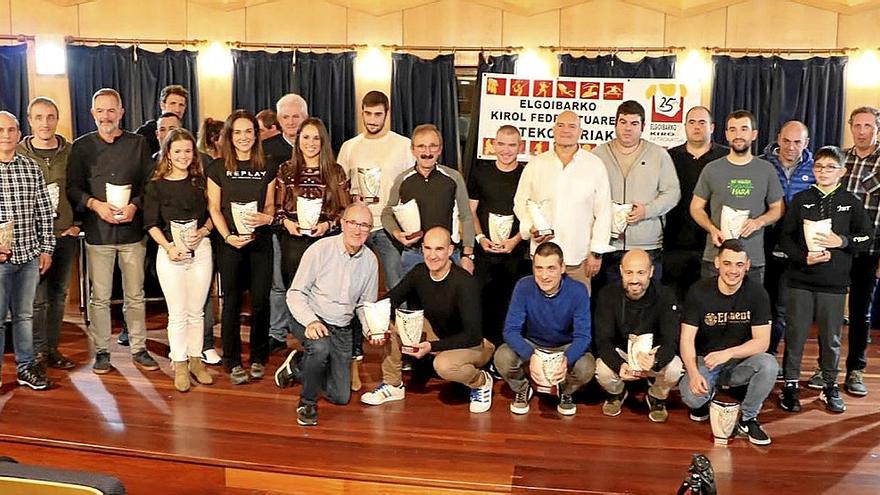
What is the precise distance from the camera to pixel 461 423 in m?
4.26

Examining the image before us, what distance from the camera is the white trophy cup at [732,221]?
4.39 metres

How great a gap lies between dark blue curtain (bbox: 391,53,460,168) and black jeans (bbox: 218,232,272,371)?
2.75 metres

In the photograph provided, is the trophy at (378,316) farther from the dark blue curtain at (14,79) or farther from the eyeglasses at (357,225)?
the dark blue curtain at (14,79)

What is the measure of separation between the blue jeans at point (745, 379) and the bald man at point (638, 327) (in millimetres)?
113

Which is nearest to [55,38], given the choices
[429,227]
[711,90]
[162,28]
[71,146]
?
[162,28]

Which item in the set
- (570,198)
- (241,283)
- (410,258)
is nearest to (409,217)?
(410,258)

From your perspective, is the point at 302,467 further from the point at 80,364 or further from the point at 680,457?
the point at 80,364

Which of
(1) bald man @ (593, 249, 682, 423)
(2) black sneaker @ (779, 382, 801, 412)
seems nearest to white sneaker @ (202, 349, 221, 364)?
(1) bald man @ (593, 249, 682, 423)

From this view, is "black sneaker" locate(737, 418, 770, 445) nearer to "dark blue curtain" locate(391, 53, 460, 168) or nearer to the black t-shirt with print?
the black t-shirt with print

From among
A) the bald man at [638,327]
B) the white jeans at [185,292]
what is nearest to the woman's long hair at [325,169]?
the white jeans at [185,292]

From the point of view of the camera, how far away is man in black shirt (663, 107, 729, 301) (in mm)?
4852

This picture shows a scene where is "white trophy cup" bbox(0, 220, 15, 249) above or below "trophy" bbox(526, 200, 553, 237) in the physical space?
below

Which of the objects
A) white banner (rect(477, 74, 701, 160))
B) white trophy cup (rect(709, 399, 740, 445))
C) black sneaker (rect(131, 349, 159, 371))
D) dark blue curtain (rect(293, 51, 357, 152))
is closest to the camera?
white trophy cup (rect(709, 399, 740, 445))

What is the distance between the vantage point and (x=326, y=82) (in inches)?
285
